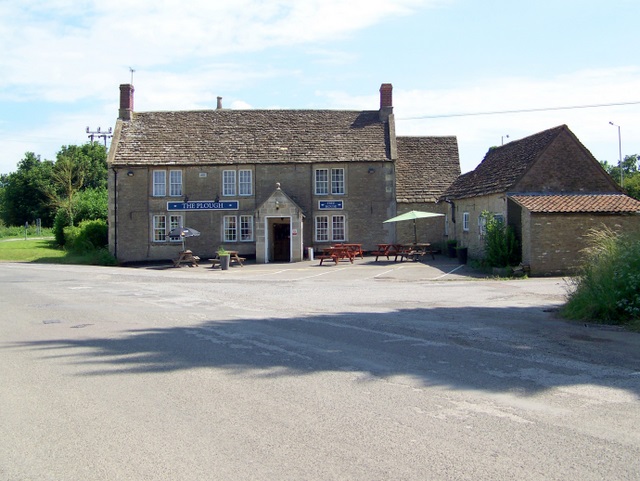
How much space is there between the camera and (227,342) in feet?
33.1

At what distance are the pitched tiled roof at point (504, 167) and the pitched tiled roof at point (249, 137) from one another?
5391mm

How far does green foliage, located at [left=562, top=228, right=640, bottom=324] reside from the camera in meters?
11.6

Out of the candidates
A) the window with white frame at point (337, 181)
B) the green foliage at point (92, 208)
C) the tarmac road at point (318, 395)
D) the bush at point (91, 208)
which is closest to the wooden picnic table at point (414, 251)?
the window with white frame at point (337, 181)

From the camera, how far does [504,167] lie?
28.7m

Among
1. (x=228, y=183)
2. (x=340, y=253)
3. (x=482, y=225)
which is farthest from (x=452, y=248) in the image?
(x=228, y=183)

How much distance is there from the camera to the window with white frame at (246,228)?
36188mm

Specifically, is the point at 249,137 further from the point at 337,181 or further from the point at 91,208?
the point at 91,208

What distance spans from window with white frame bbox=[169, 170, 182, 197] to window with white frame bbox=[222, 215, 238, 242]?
2996mm

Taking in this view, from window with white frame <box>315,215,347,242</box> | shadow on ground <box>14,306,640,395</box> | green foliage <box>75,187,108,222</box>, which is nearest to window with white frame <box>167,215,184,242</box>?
window with white frame <box>315,215,347,242</box>

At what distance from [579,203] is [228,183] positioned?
63.1ft

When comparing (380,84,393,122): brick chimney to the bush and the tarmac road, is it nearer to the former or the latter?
the bush

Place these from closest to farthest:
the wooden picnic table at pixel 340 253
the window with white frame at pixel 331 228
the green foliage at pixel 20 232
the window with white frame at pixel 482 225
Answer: the window with white frame at pixel 482 225 < the wooden picnic table at pixel 340 253 < the window with white frame at pixel 331 228 < the green foliage at pixel 20 232

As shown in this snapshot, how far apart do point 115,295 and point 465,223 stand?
62.0 ft

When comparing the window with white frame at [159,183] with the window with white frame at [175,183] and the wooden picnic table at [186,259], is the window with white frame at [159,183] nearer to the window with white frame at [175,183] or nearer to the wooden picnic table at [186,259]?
the window with white frame at [175,183]
